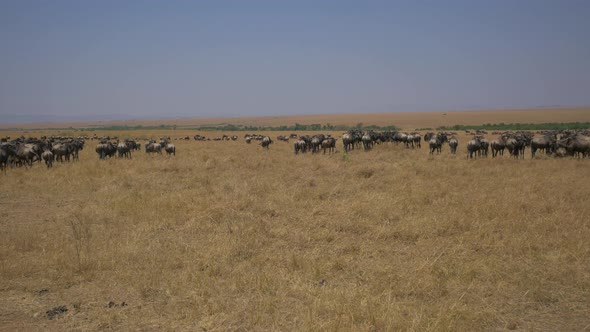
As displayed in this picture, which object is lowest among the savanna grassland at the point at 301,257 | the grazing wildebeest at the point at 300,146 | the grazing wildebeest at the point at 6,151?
the savanna grassland at the point at 301,257

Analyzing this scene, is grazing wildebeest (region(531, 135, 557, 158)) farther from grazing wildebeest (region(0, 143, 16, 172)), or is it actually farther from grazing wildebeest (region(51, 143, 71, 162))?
grazing wildebeest (region(0, 143, 16, 172))

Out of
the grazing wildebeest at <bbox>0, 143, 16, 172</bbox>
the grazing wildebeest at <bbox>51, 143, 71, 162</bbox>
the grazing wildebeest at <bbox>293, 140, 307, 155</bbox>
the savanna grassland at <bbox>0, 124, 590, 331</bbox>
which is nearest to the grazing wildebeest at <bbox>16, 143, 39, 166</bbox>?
the grazing wildebeest at <bbox>0, 143, 16, 172</bbox>

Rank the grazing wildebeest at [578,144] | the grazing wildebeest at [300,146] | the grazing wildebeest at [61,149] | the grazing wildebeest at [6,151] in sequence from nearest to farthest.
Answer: the grazing wildebeest at [6,151], the grazing wildebeest at [578,144], the grazing wildebeest at [61,149], the grazing wildebeest at [300,146]

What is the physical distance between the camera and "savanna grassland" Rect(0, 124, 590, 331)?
5457 millimetres

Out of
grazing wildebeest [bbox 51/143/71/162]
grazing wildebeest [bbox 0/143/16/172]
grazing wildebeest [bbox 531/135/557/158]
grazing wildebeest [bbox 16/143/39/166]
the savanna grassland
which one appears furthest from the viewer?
grazing wildebeest [bbox 531/135/557/158]

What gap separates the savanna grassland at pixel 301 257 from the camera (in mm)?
5457

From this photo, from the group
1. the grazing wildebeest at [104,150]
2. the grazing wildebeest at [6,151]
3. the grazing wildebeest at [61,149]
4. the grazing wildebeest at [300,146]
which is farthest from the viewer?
the grazing wildebeest at [300,146]

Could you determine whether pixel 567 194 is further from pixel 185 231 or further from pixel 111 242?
pixel 111 242

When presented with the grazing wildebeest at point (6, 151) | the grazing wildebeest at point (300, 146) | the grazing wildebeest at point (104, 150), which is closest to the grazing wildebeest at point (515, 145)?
the grazing wildebeest at point (300, 146)

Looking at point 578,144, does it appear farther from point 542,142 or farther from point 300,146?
point 300,146

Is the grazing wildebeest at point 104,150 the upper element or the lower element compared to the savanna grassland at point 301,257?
upper

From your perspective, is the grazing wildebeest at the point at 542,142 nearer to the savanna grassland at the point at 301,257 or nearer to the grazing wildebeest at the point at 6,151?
the savanna grassland at the point at 301,257

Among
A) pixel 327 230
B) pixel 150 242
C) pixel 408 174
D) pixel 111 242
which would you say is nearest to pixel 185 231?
pixel 150 242

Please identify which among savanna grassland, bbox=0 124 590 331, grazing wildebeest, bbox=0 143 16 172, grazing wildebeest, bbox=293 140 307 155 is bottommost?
savanna grassland, bbox=0 124 590 331
